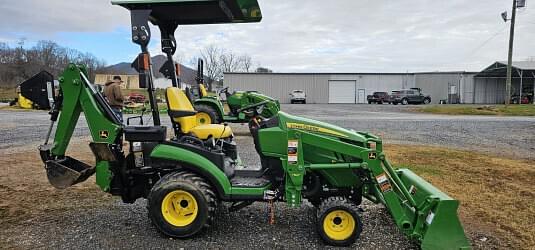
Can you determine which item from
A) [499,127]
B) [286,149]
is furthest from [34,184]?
[499,127]

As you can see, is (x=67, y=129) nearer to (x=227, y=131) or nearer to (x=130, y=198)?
(x=130, y=198)

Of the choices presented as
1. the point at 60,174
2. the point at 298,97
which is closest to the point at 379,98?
the point at 298,97

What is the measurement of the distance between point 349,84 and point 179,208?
42.5m

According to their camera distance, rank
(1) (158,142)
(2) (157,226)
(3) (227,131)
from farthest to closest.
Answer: (3) (227,131), (1) (158,142), (2) (157,226)

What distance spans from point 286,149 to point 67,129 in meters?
2.32

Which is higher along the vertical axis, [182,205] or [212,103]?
[212,103]

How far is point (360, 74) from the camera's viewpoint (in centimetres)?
4497

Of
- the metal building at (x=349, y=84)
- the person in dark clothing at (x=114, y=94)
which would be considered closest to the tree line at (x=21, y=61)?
the metal building at (x=349, y=84)

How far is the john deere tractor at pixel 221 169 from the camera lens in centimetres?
367

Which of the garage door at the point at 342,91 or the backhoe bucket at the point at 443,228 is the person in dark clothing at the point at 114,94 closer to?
the backhoe bucket at the point at 443,228

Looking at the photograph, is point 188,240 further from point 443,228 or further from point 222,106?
point 222,106

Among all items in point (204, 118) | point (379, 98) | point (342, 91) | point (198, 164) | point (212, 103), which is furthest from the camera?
point (342, 91)

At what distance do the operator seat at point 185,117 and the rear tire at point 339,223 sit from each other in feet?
4.89

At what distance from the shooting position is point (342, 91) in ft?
147
